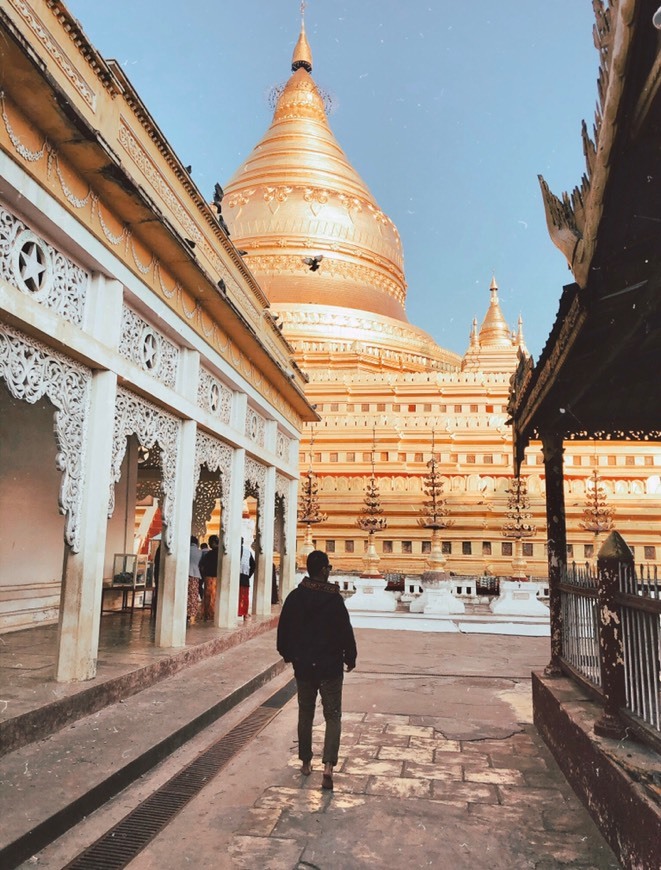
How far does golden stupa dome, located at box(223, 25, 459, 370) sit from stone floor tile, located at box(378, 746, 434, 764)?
25.7 m

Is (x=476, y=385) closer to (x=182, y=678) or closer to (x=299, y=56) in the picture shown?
(x=182, y=678)

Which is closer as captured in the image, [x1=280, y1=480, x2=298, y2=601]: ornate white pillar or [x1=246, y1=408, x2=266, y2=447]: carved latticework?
[x1=246, y1=408, x2=266, y2=447]: carved latticework

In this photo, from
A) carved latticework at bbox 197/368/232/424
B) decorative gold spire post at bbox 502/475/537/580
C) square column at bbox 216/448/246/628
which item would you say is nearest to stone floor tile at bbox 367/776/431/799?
carved latticework at bbox 197/368/232/424

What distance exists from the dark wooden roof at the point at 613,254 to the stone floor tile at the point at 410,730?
2.83 metres

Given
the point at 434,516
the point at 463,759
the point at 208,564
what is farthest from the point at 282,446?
the point at 463,759

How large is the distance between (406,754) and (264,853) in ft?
6.18

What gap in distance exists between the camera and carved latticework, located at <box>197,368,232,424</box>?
8.43 metres

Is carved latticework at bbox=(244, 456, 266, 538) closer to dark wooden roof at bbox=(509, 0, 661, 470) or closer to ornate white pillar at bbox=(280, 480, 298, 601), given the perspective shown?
ornate white pillar at bbox=(280, 480, 298, 601)

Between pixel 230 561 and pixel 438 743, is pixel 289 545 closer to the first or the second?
pixel 230 561

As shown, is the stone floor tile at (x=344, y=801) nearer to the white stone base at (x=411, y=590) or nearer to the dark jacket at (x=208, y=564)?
Answer: the dark jacket at (x=208, y=564)

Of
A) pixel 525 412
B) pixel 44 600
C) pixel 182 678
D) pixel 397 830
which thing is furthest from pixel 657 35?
pixel 44 600

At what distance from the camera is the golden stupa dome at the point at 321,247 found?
31.5 meters

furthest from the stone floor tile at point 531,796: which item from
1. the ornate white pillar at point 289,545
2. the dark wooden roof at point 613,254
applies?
the ornate white pillar at point 289,545

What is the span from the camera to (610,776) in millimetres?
3332
